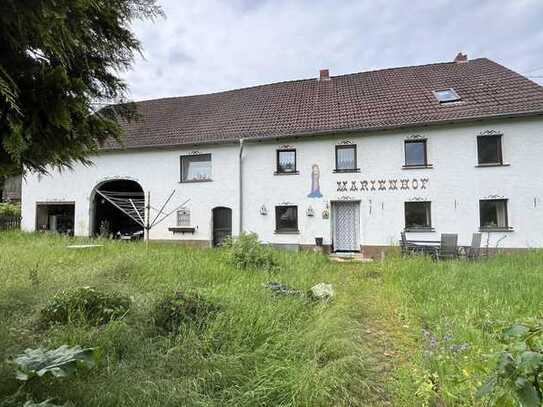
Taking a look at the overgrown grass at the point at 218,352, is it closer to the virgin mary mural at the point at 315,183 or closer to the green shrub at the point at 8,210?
the virgin mary mural at the point at 315,183

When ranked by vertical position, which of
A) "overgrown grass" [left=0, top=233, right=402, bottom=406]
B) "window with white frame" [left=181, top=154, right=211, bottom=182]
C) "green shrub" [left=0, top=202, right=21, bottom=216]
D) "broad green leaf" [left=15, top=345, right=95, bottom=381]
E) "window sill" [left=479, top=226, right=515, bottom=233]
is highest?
"window with white frame" [left=181, top=154, right=211, bottom=182]

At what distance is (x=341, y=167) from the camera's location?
13.1m

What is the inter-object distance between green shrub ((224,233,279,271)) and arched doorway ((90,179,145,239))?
25.7 feet

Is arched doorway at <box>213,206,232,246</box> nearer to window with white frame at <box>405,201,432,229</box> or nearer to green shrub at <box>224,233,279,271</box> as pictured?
green shrub at <box>224,233,279,271</box>

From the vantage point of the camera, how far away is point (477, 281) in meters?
6.03

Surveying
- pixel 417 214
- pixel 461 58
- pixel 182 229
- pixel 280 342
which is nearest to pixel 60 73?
pixel 280 342

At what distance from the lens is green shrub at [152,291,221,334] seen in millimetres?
3717

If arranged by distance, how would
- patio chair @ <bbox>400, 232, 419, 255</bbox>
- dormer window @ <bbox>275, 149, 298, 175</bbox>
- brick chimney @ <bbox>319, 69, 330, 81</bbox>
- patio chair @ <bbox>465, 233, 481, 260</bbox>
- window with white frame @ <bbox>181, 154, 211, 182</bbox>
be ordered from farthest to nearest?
brick chimney @ <bbox>319, 69, 330, 81</bbox>
window with white frame @ <bbox>181, 154, 211, 182</bbox>
dormer window @ <bbox>275, 149, 298, 175</bbox>
patio chair @ <bbox>400, 232, 419, 255</bbox>
patio chair @ <bbox>465, 233, 481, 260</bbox>

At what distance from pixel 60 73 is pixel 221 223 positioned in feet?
40.2

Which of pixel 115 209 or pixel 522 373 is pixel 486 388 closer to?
pixel 522 373

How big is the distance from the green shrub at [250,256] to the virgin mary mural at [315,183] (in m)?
4.89

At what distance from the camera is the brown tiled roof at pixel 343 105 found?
11932 millimetres

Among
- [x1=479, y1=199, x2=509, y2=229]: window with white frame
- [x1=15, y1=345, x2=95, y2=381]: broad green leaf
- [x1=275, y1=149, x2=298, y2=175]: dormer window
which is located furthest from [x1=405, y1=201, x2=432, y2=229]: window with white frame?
[x1=15, y1=345, x2=95, y2=381]: broad green leaf

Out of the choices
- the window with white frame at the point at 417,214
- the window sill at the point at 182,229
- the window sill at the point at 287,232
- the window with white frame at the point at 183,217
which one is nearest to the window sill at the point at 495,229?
the window with white frame at the point at 417,214
